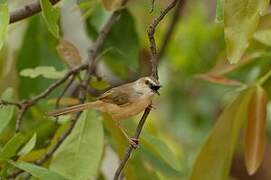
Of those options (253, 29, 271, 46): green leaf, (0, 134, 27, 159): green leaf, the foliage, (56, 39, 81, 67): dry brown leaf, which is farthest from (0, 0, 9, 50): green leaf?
(253, 29, 271, 46): green leaf

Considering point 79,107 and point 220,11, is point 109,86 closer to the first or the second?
point 79,107

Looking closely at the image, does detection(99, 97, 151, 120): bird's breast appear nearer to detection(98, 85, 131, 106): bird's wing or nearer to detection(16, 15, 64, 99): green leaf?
detection(98, 85, 131, 106): bird's wing

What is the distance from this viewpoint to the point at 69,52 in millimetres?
1458

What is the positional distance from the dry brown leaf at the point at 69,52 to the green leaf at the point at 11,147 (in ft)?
1.12

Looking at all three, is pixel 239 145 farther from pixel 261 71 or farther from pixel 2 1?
pixel 2 1

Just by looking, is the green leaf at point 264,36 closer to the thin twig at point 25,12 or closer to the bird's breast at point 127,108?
the bird's breast at point 127,108

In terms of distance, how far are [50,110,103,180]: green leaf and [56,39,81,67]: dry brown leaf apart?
174mm

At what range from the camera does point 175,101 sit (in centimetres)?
244

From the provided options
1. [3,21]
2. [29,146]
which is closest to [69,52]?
[29,146]

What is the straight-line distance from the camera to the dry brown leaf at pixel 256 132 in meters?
1.34

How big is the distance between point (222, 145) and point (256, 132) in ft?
0.23

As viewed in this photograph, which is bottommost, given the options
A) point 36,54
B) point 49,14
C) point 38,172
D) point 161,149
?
point 38,172

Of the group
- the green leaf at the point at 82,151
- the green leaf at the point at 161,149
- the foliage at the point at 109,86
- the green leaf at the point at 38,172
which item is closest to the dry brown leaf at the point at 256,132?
the foliage at the point at 109,86

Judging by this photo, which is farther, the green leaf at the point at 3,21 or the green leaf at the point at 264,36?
the green leaf at the point at 264,36
